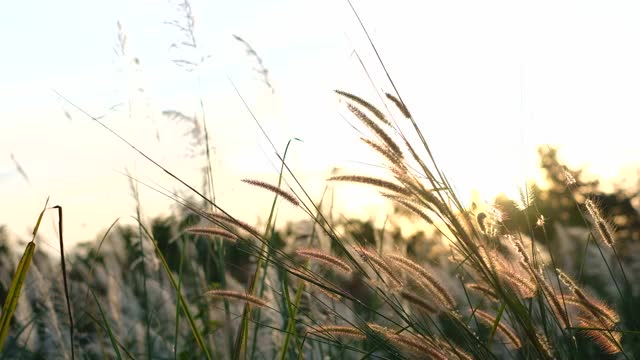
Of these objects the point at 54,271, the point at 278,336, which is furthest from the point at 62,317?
the point at 278,336

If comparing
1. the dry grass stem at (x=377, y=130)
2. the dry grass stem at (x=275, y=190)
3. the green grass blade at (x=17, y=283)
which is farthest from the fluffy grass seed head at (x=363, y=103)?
the green grass blade at (x=17, y=283)

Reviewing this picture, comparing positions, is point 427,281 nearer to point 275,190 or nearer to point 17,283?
point 275,190

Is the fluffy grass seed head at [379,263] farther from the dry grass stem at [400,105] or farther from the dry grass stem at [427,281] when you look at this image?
the dry grass stem at [400,105]

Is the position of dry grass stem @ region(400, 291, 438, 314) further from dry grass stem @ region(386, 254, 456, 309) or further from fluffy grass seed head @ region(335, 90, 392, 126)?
fluffy grass seed head @ region(335, 90, 392, 126)

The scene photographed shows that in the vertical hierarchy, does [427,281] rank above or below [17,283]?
above

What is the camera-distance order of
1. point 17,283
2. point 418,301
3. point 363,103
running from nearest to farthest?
point 418,301, point 17,283, point 363,103

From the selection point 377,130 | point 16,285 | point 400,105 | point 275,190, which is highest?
point 400,105

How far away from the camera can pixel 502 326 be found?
2.19 metres

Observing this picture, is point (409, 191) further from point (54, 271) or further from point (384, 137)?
point (54, 271)

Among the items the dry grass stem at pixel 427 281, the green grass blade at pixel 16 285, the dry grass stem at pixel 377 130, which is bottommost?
the green grass blade at pixel 16 285

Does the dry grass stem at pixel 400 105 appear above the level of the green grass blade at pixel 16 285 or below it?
above

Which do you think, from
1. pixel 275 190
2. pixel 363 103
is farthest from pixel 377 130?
pixel 275 190

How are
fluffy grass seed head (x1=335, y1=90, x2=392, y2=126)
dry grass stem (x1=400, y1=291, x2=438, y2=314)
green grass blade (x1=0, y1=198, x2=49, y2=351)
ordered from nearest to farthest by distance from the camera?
dry grass stem (x1=400, y1=291, x2=438, y2=314) → green grass blade (x1=0, y1=198, x2=49, y2=351) → fluffy grass seed head (x1=335, y1=90, x2=392, y2=126)

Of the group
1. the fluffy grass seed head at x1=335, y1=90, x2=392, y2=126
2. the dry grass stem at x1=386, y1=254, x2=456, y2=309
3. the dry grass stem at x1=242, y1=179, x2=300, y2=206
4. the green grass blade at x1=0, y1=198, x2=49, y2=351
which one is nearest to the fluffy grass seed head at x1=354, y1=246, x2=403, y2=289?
the dry grass stem at x1=386, y1=254, x2=456, y2=309
